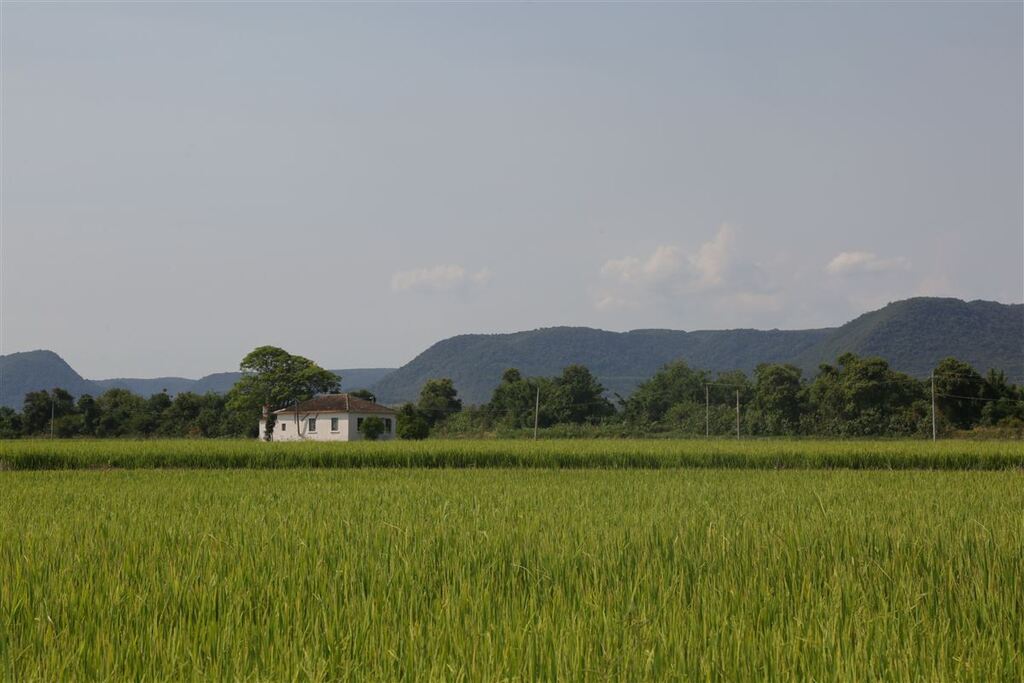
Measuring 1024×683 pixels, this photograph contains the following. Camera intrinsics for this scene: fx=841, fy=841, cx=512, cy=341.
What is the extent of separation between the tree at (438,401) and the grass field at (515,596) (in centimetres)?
7070

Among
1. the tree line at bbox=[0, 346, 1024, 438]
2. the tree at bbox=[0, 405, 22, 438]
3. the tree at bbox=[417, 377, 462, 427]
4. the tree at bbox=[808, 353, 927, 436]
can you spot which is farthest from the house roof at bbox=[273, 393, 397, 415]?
the tree at bbox=[808, 353, 927, 436]

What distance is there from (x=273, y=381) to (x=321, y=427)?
402 inches

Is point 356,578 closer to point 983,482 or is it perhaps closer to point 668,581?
point 668,581

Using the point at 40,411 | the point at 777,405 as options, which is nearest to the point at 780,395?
the point at 777,405

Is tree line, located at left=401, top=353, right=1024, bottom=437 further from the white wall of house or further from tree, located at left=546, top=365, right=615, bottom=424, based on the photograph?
the white wall of house

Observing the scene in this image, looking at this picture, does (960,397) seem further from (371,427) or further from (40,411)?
(40,411)

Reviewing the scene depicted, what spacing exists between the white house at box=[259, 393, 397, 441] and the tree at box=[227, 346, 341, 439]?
3548mm

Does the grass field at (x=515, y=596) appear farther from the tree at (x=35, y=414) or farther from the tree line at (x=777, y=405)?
the tree at (x=35, y=414)

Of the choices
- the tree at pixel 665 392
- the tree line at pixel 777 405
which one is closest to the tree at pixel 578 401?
the tree line at pixel 777 405

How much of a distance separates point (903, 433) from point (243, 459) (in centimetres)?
4699

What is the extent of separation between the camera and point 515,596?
4.79 metres

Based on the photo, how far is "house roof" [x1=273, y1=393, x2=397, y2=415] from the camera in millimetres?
66125

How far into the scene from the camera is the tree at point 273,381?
72.1m

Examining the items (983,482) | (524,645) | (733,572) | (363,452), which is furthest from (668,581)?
(363,452)
